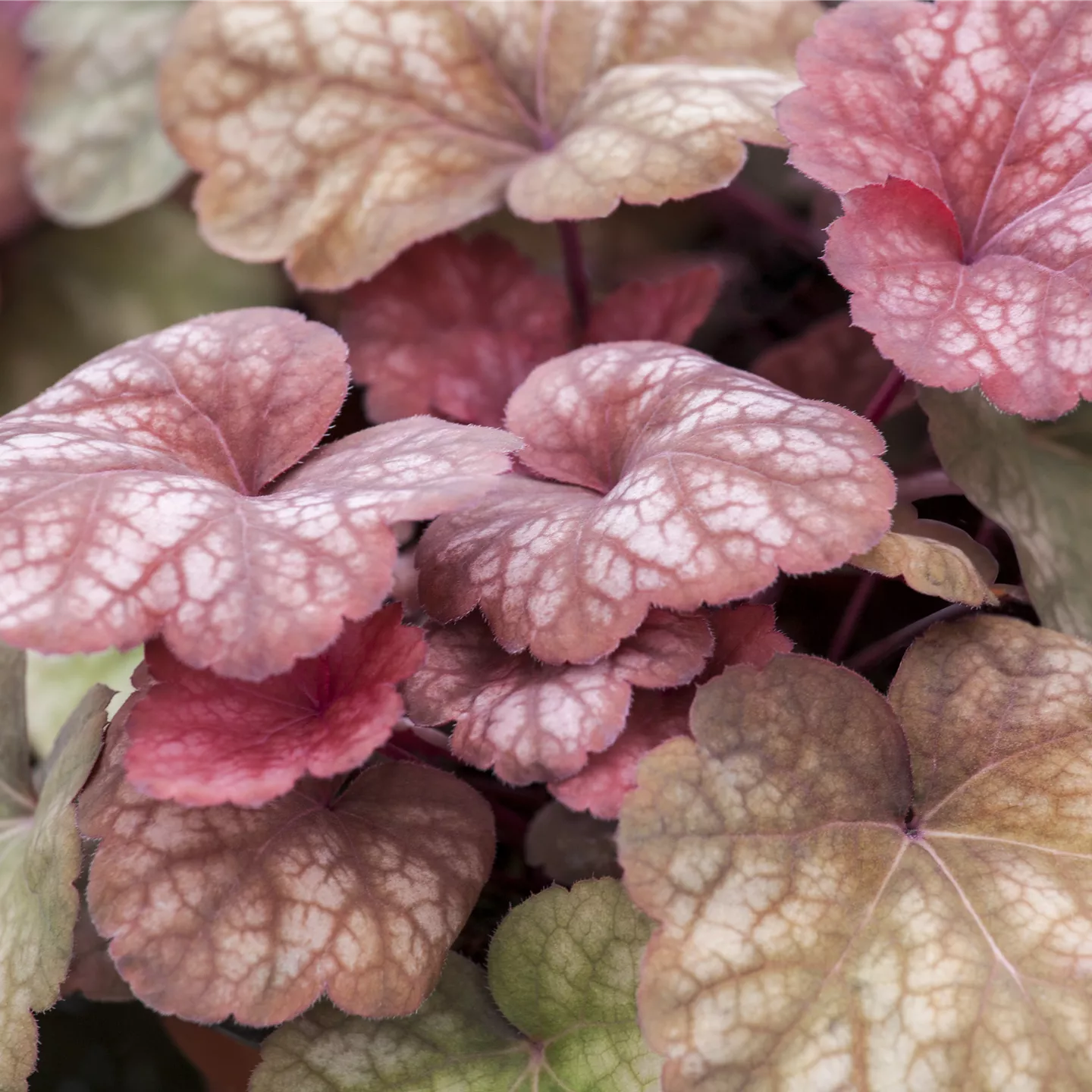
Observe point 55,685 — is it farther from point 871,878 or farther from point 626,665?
point 871,878

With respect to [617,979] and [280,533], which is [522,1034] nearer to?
[617,979]

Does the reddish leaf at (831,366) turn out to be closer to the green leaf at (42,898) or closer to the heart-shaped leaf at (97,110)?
the green leaf at (42,898)

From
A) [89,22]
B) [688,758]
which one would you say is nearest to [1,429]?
[688,758]

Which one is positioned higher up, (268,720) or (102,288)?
(268,720)

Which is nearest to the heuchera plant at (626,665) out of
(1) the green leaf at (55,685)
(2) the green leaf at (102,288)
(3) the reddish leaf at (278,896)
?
(3) the reddish leaf at (278,896)

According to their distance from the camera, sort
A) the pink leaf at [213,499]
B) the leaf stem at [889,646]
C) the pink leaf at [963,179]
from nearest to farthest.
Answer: the pink leaf at [213,499] < the pink leaf at [963,179] < the leaf stem at [889,646]

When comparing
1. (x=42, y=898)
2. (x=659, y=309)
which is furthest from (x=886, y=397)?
(x=42, y=898)
